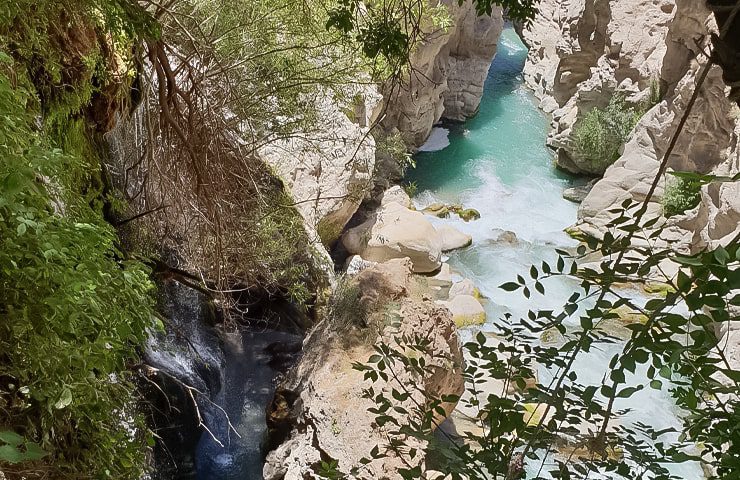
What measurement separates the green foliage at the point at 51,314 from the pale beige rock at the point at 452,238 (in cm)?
937

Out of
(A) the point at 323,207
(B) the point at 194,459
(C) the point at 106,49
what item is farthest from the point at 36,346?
(A) the point at 323,207

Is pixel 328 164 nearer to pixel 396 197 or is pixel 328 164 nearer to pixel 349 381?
pixel 349 381

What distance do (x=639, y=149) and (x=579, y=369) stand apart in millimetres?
5937

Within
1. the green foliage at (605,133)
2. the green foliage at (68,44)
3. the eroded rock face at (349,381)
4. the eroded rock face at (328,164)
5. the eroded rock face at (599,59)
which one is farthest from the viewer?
the eroded rock face at (599,59)

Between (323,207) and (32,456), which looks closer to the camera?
(32,456)

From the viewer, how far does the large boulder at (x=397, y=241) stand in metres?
Answer: 10.1

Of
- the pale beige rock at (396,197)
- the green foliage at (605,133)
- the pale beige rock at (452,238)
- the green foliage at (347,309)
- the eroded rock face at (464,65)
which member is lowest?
the green foliage at (347,309)

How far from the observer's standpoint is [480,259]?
1097 cm

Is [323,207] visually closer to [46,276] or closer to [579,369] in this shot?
[579,369]

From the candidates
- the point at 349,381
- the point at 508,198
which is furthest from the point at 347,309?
the point at 508,198

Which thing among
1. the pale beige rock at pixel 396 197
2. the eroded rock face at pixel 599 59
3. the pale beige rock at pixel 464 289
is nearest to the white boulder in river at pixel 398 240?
the pale beige rock at pixel 464 289

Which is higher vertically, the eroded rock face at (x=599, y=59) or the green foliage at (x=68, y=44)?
the eroded rock face at (x=599, y=59)

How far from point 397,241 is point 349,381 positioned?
5.41 metres

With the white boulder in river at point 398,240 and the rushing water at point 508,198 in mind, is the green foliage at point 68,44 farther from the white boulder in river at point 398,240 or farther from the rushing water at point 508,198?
the white boulder in river at point 398,240
